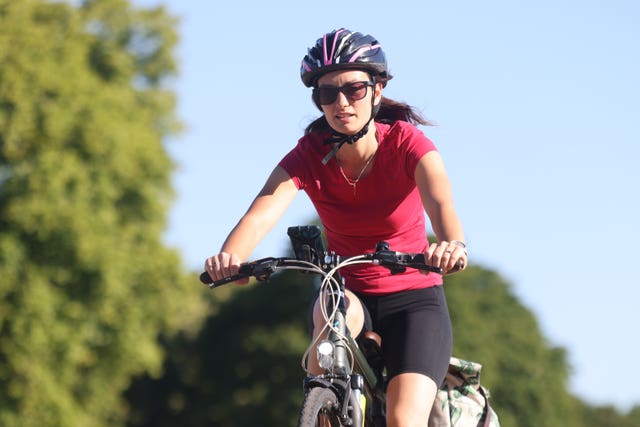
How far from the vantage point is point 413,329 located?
6.91 m

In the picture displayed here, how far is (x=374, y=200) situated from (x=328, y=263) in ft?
2.38

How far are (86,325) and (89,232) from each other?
96.0 inches

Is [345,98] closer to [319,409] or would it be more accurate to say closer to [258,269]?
[258,269]

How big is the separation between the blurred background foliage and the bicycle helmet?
28.0 m

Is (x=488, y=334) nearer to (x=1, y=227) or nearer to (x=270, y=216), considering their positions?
(x=1, y=227)

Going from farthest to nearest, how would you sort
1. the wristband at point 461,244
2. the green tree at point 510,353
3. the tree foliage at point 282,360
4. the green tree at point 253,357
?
1. the green tree at point 510,353
2. the tree foliage at point 282,360
3. the green tree at point 253,357
4. the wristband at point 461,244

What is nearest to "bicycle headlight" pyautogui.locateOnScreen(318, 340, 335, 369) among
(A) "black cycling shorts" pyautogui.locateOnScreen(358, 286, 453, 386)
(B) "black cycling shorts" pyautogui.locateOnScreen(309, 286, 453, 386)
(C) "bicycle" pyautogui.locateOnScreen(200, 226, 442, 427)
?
(C) "bicycle" pyautogui.locateOnScreen(200, 226, 442, 427)

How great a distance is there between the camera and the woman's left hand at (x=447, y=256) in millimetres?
6066

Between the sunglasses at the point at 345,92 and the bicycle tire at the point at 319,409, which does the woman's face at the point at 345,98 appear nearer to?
the sunglasses at the point at 345,92

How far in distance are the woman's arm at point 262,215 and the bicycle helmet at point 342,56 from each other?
0.52 meters

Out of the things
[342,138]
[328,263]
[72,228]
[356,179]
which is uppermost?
[72,228]

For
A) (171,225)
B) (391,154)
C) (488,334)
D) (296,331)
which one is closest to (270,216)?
(391,154)

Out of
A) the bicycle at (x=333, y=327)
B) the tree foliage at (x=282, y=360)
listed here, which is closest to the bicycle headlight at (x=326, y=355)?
the bicycle at (x=333, y=327)

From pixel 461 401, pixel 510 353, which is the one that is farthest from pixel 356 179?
pixel 510 353
